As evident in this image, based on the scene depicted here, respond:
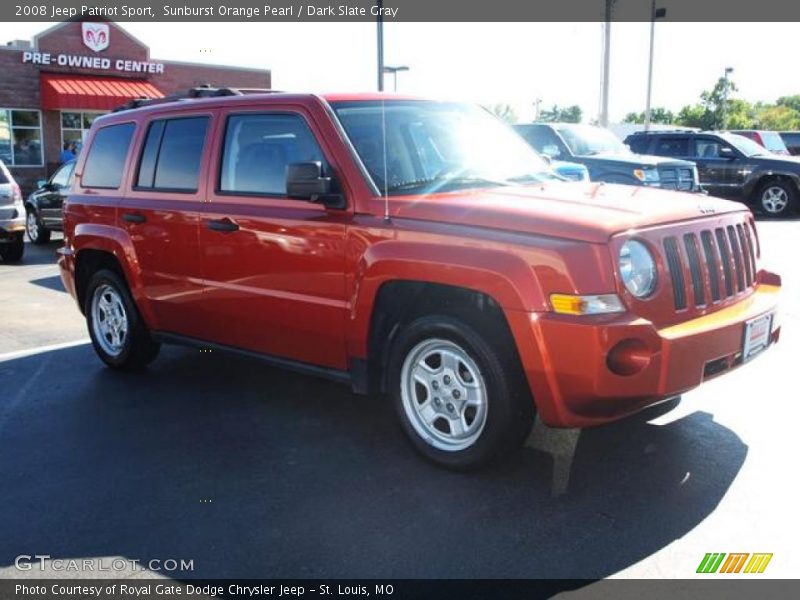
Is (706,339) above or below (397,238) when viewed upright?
→ below

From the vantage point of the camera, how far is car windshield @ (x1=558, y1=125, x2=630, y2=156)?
1485cm

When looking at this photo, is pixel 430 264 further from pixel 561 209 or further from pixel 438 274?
pixel 561 209

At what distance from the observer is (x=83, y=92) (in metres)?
27.5

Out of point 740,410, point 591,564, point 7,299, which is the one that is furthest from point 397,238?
point 7,299

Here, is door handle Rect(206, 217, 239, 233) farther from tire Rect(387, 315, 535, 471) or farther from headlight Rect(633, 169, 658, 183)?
headlight Rect(633, 169, 658, 183)

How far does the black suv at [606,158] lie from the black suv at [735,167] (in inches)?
117

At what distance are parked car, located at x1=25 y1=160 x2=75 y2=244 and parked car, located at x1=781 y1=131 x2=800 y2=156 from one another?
25081 mm

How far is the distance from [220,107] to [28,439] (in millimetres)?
2367

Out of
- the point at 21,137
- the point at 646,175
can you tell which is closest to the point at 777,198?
the point at 646,175

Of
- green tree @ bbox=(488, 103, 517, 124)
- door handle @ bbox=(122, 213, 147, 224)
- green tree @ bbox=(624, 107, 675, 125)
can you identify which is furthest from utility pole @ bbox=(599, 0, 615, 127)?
green tree @ bbox=(624, 107, 675, 125)

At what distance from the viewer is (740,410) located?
5.00m

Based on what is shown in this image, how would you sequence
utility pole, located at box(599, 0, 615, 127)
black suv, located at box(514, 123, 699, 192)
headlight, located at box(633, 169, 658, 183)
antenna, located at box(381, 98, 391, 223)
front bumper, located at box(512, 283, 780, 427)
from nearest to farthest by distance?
front bumper, located at box(512, 283, 780, 427)
antenna, located at box(381, 98, 391, 223)
headlight, located at box(633, 169, 658, 183)
black suv, located at box(514, 123, 699, 192)
utility pole, located at box(599, 0, 615, 127)

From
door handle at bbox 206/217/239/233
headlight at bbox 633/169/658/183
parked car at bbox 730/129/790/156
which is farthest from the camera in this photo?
parked car at bbox 730/129/790/156

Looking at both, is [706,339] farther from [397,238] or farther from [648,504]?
[397,238]
